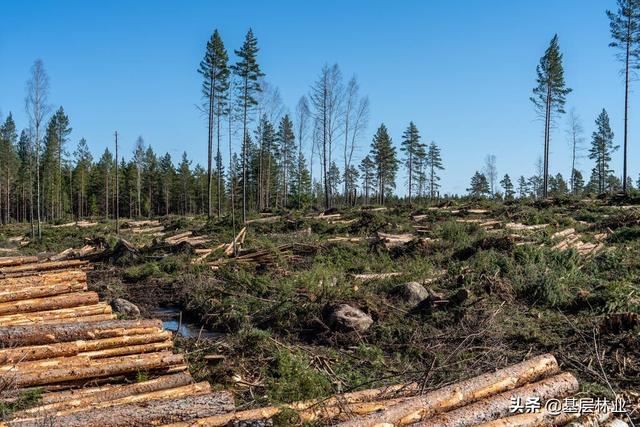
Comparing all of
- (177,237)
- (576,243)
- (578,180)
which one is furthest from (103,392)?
(578,180)

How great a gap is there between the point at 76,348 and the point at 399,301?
20.1 ft

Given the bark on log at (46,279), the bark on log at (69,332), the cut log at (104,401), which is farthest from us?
the bark on log at (46,279)

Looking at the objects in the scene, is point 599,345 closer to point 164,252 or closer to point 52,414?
point 52,414

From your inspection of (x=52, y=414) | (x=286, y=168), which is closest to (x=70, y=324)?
(x=52, y=414)

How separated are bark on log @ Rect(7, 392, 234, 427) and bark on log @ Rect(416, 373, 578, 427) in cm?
182

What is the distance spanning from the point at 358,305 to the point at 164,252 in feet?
31.4

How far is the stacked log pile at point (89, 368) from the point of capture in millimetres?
4320

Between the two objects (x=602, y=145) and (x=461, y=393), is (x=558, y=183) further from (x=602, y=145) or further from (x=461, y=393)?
(x=461, y=393)

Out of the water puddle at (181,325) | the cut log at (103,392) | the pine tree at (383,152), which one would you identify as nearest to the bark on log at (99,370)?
the cut log at (103,392)

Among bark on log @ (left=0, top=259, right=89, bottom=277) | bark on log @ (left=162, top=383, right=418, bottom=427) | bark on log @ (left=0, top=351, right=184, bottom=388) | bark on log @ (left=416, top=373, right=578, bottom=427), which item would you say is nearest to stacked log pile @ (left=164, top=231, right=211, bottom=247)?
bark on log @ (left=0, top=259, right=89, bottom=277)

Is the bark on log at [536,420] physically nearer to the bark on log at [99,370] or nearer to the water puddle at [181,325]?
the bark on log at [99,370]

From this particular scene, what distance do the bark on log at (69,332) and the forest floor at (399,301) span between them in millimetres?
970

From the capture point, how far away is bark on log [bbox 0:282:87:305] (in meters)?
7.81

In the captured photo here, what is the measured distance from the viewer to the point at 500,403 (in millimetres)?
4328
